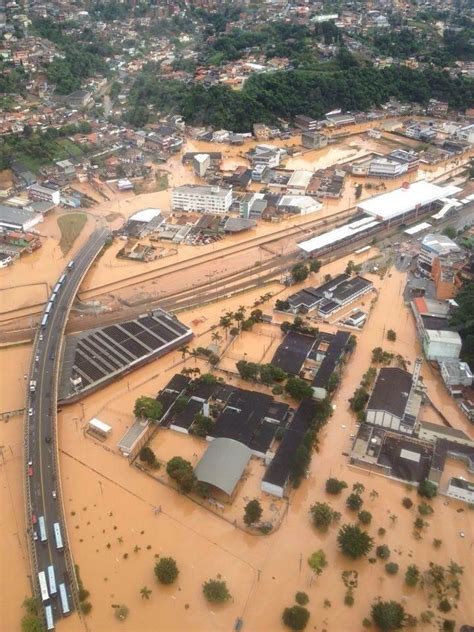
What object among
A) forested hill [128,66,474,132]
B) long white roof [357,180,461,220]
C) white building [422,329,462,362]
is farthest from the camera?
forested hill [128,66,474,132]

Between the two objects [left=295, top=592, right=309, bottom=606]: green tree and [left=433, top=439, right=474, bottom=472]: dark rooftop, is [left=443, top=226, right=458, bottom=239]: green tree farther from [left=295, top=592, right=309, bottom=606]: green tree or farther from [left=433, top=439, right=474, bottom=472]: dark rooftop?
[left=295, top=592, right=309, bottom=606]: green tree

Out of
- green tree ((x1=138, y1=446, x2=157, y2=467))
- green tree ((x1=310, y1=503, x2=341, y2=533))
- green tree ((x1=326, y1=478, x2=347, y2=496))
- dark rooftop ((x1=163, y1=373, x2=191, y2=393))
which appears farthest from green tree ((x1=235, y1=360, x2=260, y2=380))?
green tree ((x1=310, y1=503, x2=341, y2=533))

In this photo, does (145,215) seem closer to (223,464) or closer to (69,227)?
(69,227)

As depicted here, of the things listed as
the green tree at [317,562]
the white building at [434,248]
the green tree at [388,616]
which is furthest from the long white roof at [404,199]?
the green tree at [388,616]

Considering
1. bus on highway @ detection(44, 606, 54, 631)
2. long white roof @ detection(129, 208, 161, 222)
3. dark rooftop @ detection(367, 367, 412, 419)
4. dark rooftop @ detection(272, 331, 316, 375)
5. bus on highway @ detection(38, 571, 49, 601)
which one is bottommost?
long white roof @ detection(129, 208, 161, 222)

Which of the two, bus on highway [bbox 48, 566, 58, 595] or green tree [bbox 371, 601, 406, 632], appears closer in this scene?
green tree [bbox 371, 601, 406, 632]

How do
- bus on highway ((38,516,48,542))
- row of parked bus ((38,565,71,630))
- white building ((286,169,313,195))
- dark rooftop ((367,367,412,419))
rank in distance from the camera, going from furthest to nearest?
white building ((286,169,313,195)), dark rooftop ((367,367,412,419)), bus on highway ((38,516,48,542)), row of parked bus ((38,565,71,630))
